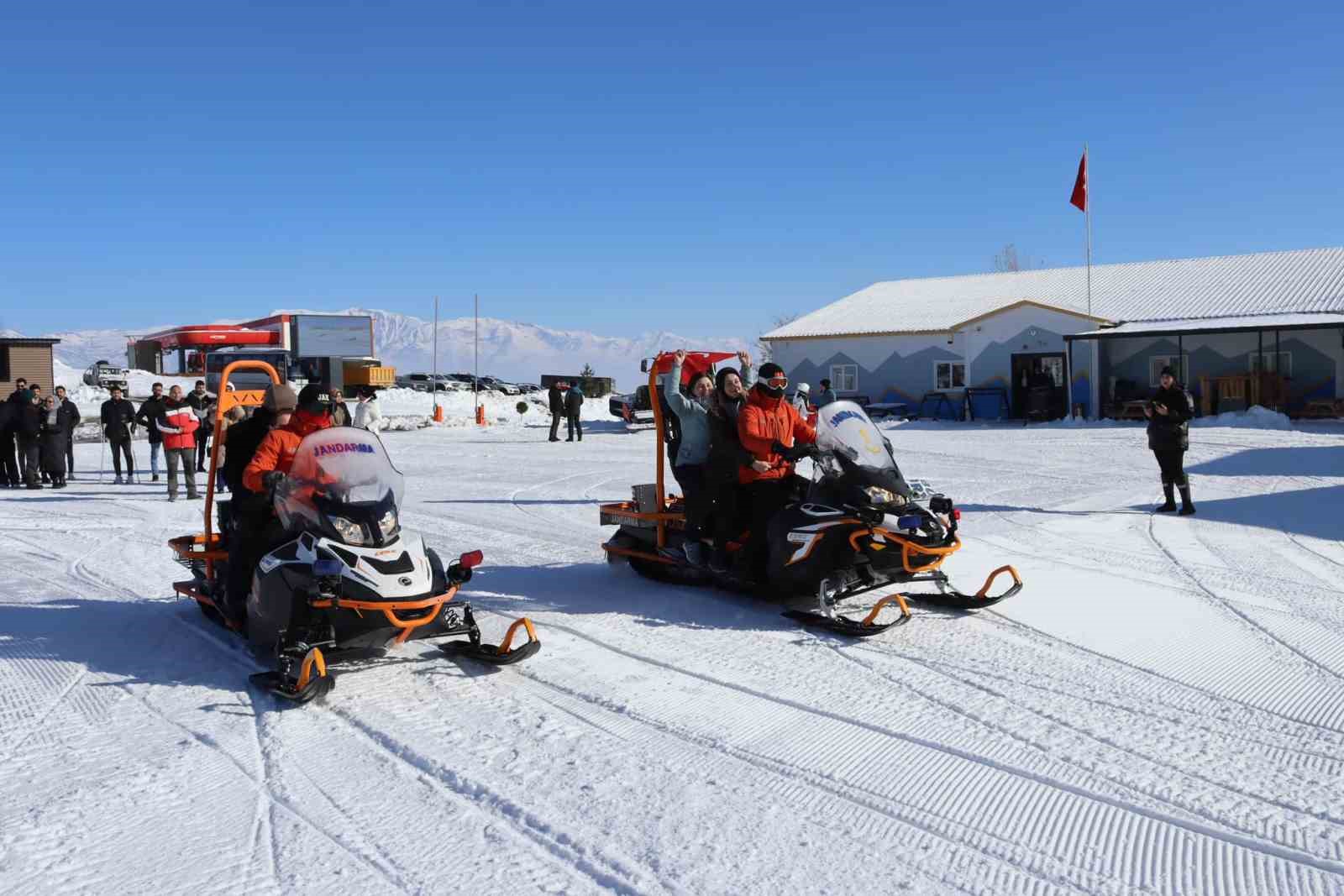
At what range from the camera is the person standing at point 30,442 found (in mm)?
15688

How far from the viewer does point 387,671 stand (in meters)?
5.58

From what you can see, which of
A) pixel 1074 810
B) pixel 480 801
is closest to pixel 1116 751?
pixel 1074 810

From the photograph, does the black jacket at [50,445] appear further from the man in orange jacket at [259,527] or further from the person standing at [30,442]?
the man in orange jacket at [259,527]

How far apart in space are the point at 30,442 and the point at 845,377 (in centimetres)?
2241

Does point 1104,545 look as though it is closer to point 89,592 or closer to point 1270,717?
point 1270,717

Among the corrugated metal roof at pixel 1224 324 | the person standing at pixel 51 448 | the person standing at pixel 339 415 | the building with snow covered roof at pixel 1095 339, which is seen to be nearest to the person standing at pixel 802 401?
the person standing at pixel 339 415

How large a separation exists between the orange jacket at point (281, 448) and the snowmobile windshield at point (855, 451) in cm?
306

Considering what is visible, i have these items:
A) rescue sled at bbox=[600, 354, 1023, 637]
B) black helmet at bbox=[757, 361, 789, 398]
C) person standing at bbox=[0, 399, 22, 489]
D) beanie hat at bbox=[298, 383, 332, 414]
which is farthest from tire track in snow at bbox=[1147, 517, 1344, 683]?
person standing at bbox=[0, 399, 22, 489]

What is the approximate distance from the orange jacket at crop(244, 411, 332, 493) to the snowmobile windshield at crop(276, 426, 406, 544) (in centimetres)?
20

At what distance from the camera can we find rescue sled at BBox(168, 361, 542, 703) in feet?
16.9

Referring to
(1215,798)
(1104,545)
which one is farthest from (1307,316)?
(1215,798)

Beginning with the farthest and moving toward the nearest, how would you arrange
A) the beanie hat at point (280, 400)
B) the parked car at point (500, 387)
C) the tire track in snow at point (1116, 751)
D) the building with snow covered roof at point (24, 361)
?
1. the parked car at point (500, 387)
2. the building with snow covered roof at point (24, 361)
3. the beanie hat at point (280, 400)
4. the tire track in snow at point (1116, 751)

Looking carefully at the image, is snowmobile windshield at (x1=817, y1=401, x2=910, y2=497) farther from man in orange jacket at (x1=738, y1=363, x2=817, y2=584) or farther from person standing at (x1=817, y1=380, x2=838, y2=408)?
person standing at (x1=817, y1=380, x2=838, y2=408)

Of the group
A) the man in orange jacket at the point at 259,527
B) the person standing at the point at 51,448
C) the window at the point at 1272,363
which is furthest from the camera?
the window at the point at 1272,363
